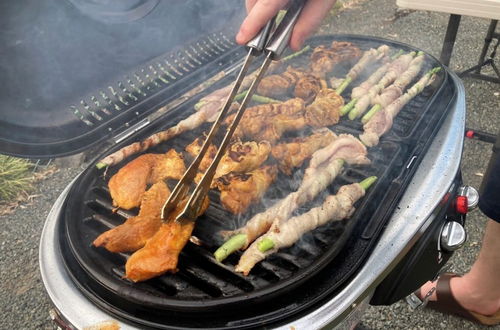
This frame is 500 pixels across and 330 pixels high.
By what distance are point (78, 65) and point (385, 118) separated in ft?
6.27

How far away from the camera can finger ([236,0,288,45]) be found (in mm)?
1729

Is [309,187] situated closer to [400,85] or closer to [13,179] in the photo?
[400,85]

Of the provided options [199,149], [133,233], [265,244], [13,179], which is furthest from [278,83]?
[13,179]

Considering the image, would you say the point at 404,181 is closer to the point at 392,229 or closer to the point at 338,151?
the point at 392,229

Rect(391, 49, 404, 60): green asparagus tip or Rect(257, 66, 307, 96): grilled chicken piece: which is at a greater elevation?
Rect(391, 49, 404, 60): green asparagus tip

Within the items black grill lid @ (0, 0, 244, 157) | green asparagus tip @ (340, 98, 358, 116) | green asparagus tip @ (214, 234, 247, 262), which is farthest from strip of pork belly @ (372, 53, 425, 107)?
green asparagus tip @ (214, 234, 247, 262)

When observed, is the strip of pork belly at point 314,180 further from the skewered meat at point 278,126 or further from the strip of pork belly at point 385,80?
the strip of pork belly at point 385,80

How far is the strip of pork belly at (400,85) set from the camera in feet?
9.37

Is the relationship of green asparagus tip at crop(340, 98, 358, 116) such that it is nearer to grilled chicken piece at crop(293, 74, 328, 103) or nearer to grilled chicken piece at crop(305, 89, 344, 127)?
grilled chicken piece at crop(305, 89, 344, 127)

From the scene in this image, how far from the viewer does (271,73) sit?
3.37 meters

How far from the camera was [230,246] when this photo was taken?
1.83m

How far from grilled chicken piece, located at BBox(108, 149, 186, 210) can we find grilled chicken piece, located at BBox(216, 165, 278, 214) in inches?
12.3

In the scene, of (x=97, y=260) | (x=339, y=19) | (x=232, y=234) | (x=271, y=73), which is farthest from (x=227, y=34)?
(x=339, y=19)

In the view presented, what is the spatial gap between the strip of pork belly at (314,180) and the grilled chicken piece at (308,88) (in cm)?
62
